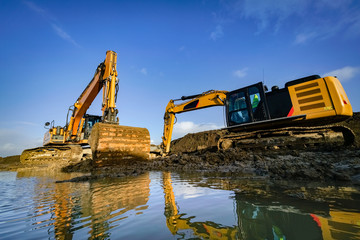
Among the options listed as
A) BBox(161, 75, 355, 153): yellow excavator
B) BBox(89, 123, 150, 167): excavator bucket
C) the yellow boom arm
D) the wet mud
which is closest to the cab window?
BBox(161, 75, 355, 153): yellow excavator

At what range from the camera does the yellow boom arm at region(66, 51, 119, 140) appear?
7.57 meters

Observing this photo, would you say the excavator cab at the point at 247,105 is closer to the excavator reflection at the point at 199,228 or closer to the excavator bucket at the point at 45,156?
the excavator reflection at the point at 199,228

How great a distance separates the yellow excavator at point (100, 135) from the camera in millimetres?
6363

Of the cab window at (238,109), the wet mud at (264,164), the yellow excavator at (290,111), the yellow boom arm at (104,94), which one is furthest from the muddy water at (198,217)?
the yellow boom arm at (104,94)

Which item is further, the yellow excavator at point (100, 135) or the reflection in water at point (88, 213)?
the yellow excavator at point (100, 135)

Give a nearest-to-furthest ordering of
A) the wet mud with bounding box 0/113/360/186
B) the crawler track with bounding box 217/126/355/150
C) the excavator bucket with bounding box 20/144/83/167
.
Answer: the wet mud with bounding box 0/113/360/186
the crawler track with bounding box 217/126/355/150
the excavator bucket with bounding box 20/144/83/167

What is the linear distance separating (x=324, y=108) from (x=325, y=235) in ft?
21.1

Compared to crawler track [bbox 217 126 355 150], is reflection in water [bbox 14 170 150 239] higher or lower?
lower

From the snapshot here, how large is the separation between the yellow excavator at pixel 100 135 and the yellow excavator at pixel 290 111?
3.94 m

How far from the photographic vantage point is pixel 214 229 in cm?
110

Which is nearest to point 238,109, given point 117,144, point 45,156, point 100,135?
point 117,144

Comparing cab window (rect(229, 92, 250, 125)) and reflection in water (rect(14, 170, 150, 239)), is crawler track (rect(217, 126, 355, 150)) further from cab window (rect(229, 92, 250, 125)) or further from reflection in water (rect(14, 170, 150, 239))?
reflection in water (rect(14, 170, 150, 239))

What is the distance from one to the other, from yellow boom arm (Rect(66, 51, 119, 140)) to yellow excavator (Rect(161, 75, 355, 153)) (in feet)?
17.0

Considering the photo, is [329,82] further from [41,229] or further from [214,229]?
[41,229]
